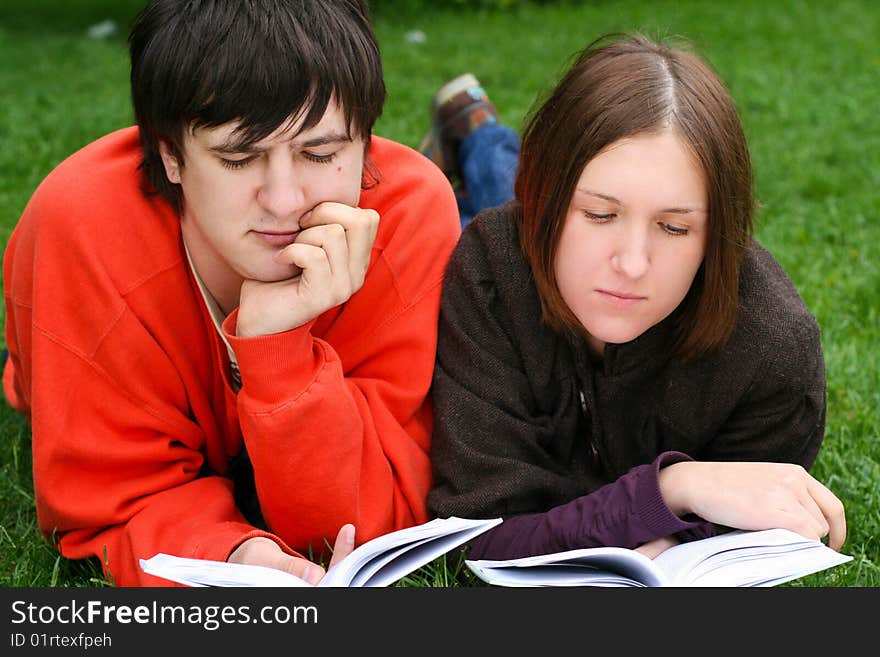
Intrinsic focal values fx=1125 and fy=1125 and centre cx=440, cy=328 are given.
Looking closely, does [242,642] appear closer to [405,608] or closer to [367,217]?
[405,608]

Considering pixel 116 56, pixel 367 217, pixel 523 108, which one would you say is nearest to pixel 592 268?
pixel 367 217

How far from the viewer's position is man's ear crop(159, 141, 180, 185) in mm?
2354

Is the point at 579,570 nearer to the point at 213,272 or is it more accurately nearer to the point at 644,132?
the point at 644,132

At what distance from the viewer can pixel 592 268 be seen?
2.30 m

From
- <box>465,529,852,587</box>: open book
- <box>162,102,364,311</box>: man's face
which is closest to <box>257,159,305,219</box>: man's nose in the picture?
<box>162,102,364,311</box>: man's face

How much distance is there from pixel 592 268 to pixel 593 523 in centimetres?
52

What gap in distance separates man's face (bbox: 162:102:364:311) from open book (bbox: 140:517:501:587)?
0.62 m

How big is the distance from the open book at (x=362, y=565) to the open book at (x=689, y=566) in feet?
0.27

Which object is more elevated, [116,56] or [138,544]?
[116,56]

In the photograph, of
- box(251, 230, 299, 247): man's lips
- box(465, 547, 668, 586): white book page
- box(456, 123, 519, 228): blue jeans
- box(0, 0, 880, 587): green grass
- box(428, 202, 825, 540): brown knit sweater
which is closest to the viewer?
box(465, 547, 668, 586): white book page

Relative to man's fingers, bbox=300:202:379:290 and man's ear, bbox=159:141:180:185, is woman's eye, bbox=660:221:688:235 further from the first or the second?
man's ear, bbox=159:141:180:185

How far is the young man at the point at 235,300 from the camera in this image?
2232mm

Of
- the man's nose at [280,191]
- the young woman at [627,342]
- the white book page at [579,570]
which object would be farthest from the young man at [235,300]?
the white book page at [579,570]

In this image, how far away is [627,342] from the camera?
2.46m
